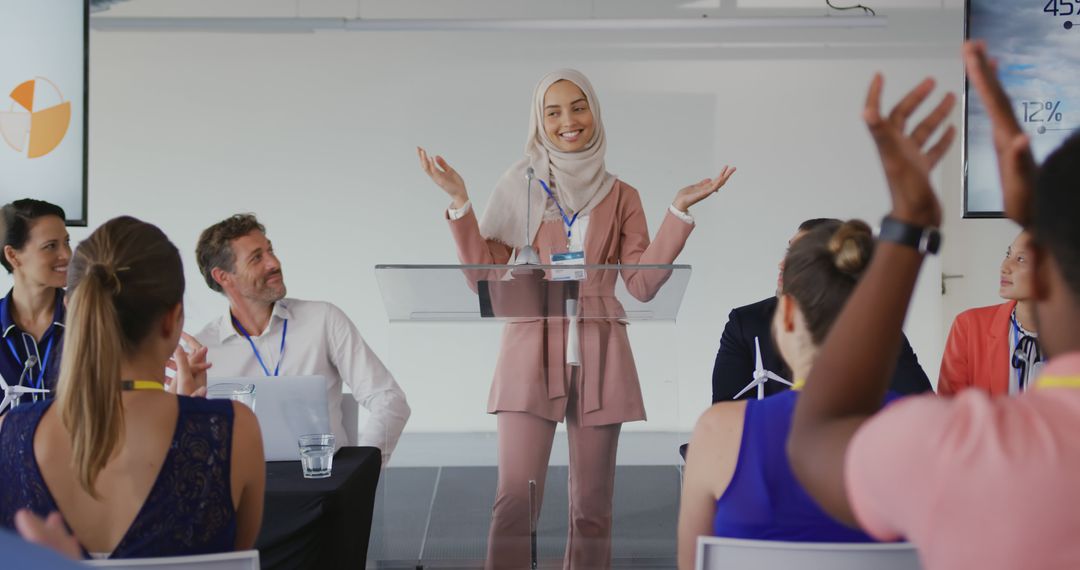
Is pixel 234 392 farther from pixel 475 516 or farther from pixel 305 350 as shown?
pixel 305 350

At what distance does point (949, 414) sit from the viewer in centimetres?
67

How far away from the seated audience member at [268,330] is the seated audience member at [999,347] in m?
1.83

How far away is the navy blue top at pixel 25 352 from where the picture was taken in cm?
310

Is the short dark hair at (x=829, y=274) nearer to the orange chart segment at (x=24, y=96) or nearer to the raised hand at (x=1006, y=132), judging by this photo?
the raised hand at (x=1006, y=132)

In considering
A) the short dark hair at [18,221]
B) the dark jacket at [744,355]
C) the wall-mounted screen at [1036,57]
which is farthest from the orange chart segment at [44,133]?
the wall-mounted screen at [1036,57]

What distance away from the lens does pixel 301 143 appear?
671 cm

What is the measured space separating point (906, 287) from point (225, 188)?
255 inches

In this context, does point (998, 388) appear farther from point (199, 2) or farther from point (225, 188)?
point (199, 2)

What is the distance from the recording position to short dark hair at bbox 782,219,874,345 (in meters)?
1.48

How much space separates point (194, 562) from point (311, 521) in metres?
0.69

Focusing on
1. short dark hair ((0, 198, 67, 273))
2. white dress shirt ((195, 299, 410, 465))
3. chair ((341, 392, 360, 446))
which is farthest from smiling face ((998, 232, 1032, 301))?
short dark hair ((0, 198, 67, 273))

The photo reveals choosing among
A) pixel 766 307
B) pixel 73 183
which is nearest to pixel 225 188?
pixel 73 183

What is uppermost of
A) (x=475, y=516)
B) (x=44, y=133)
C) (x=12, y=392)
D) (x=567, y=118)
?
(x=44, y=133)

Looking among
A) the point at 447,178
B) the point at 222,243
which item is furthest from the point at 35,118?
the point at 447,178
